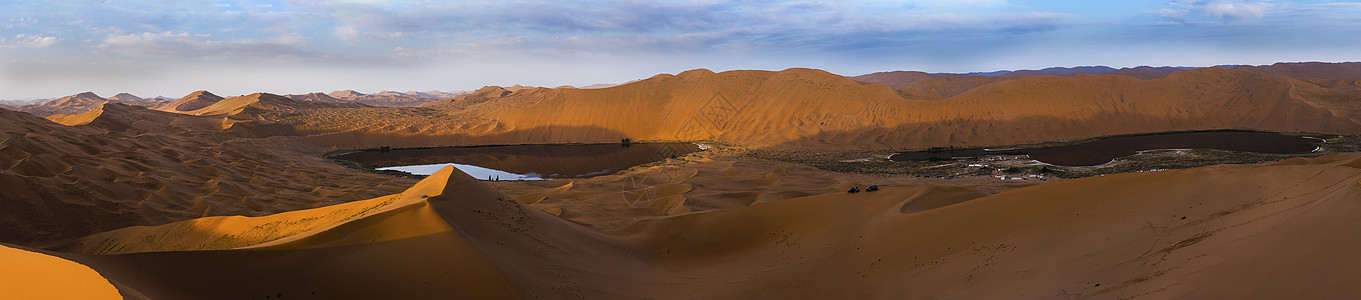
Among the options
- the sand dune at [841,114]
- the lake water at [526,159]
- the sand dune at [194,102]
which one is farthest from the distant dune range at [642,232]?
the sand dune at [194,102]

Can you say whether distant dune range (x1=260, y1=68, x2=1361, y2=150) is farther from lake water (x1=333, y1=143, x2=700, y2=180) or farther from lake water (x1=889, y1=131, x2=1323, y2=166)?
lake water (x1=333, y1=143, x2=700, y2=180)

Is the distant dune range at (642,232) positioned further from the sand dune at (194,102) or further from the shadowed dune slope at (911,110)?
the sand dune at (194,102)

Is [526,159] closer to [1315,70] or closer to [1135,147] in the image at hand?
[1135,147]

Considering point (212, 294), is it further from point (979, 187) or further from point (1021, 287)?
point (979, 187)

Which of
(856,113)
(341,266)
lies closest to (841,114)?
(856,113)

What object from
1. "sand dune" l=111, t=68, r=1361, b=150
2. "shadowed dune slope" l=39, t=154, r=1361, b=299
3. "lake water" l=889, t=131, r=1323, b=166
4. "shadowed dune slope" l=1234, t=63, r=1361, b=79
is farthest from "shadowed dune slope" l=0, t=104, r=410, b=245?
"shadowed dune slope" l=1234, t=63, r=1361, b=79

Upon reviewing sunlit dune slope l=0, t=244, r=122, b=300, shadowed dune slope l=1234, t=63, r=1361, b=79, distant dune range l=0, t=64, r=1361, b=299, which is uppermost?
shadowed dune slope l=1234, t=63, r=1361, b=79

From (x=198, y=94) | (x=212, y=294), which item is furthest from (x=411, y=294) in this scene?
(x=198, y=94)

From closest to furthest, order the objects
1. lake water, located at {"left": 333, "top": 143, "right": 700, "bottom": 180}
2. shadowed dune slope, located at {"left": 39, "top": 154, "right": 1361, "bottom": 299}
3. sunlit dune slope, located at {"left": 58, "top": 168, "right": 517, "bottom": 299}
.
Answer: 1. shadowed dune slope, located at {"left": 39, "top": 154, "right": 1361, "bottom": 299}
2. sunlit dune slope, located at {"left": 58, "top": 168, "right": 517, "bottom": 299}
3. lake water, located at {"left": 333, "top": 143, "right": 700, "bottom": 180}
